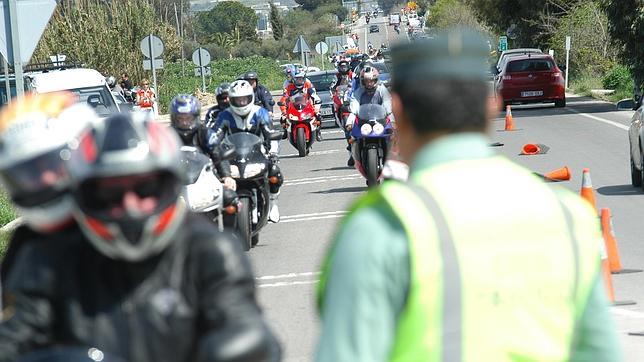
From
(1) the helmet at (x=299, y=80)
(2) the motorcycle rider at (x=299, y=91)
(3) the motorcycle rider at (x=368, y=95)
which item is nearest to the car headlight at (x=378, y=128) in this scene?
(3) the motorcycle rider at (x=368, y=95)

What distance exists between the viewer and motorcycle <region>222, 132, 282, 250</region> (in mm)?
13594

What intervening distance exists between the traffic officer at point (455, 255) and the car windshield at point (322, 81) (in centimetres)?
3589

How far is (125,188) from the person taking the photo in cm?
325

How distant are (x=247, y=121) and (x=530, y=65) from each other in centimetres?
2575

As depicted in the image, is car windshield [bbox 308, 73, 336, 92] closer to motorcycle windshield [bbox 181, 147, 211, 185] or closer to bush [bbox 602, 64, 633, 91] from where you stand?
bush [bbox 602, 64, 633, 91]

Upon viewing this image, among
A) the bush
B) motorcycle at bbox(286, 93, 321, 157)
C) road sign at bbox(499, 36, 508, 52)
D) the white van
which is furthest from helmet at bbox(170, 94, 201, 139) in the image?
road sign at bbox(499, 36, 508, 52)

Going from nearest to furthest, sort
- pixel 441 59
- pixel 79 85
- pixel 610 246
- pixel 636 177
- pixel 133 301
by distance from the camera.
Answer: pixel 441 59
pixel 133 301
pixel 610 246
pixel 636 177
pixel 79 85

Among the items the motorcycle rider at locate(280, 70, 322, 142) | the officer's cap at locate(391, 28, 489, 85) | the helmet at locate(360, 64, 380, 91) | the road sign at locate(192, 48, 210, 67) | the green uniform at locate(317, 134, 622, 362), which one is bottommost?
the road sign at locate(192, 48, 210, 67)

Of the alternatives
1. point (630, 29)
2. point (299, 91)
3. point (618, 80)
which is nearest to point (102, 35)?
point (618, 80)

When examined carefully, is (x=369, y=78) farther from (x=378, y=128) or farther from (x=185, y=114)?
(x=185, y=114)

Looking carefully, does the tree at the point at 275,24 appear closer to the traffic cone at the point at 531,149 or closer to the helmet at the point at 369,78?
the traffic cone at the point at 531,149

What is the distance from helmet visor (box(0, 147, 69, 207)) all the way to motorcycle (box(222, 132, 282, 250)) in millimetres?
9718

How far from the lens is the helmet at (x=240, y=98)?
47.4 feet

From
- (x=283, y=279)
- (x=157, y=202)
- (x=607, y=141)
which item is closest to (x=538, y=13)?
(x=607, y=141)
